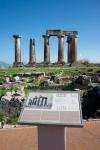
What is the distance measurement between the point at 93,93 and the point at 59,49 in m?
51.3

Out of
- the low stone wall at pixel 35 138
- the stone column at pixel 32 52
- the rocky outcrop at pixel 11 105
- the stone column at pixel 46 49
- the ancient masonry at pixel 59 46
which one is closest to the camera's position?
the low stone wall at pixel 35 138

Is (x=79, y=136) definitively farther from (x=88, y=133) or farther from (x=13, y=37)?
(x=13, y=37)

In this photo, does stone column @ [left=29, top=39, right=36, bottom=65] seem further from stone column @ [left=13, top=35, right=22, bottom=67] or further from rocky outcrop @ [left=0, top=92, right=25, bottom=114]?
rocky outcrop @ [left=0, top=92, right=25, bottom=114]

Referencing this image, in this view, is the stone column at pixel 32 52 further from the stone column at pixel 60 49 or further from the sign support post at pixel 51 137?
the sign support post at pixel 51 137

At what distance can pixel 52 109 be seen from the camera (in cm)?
754

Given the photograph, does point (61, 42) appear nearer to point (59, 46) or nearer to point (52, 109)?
point (59, 46)

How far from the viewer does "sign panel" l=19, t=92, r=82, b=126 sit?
23.7 ft

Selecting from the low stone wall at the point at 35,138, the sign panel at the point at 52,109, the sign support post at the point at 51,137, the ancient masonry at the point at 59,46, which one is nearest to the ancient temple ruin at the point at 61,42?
the ancient masonry at the point at 59,46

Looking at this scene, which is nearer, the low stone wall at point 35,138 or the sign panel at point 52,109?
the sign panel at point 52,109

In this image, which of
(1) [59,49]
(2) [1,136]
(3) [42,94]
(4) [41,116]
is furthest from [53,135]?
(1) [59,49]

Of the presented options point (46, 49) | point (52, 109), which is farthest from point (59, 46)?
point (52, 109)

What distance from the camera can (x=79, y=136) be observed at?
10.7 metres

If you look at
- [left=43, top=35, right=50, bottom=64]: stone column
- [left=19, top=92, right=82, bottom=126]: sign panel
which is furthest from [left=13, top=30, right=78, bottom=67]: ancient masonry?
[left=19, top=92, right=82, bottom=126]: sign panel

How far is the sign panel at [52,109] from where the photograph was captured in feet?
23.7
